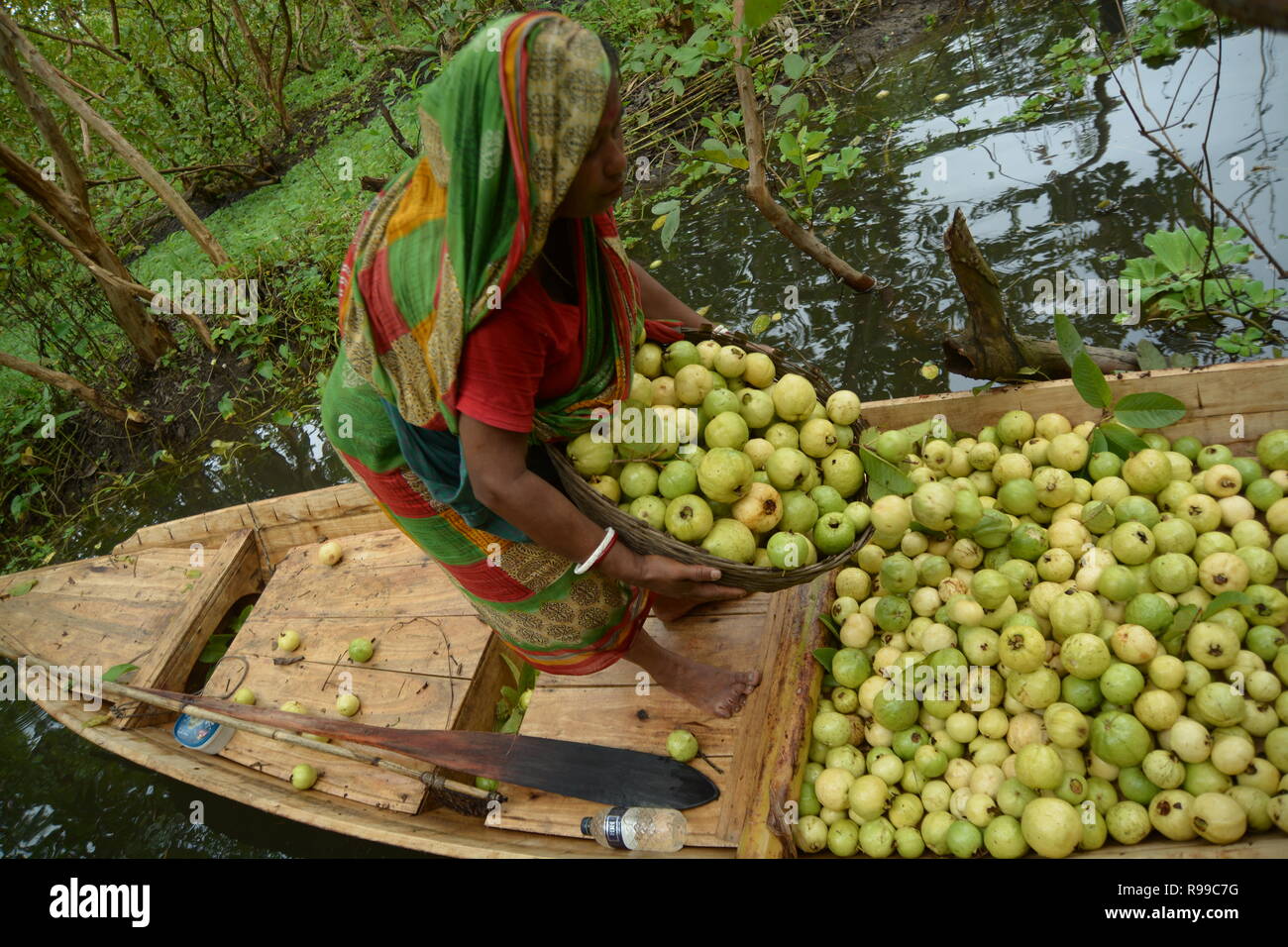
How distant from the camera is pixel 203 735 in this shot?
11.1 feet

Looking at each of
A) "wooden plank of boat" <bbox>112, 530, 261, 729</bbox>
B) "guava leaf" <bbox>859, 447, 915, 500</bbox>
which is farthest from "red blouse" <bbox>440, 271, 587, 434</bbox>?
"wooden plank of boat" <bbox>112, 530, 261, 729</bbox>

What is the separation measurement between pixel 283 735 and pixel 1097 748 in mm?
2609

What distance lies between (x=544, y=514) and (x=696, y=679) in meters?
1.16

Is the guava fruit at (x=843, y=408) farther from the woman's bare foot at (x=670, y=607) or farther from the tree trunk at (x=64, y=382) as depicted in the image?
the tree trunk at (x=64, y=382)

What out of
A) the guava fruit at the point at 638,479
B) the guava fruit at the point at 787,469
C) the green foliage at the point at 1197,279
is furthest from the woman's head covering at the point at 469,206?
the green foliage at the point at 1197,279

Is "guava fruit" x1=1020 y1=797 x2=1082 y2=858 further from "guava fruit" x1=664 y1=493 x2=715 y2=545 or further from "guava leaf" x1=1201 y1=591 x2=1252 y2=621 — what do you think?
"guava fruit" x1=664 y1=493 x2=715 y2=545

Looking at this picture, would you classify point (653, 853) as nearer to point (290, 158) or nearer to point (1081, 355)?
point (1081, 355)

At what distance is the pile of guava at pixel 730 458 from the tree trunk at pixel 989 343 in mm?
1184

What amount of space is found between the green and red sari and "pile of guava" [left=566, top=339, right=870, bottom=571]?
0.17 metres

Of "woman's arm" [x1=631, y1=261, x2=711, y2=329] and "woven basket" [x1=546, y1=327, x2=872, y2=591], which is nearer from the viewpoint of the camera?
"woven basket" [x1=546, y1=327, x2=872, y2=591]

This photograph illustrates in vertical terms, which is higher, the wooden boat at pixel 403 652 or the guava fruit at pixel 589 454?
the guava fruit at pixel 589 454

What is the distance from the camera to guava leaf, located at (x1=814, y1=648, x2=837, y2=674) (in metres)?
2.56

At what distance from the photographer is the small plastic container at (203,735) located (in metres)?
3.38

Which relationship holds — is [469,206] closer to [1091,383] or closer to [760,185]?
[1091,383]
